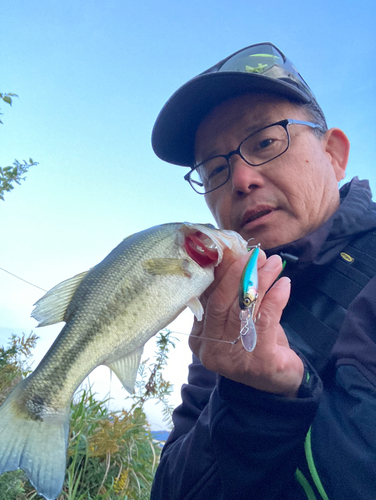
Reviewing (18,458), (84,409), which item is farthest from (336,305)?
(84,409)

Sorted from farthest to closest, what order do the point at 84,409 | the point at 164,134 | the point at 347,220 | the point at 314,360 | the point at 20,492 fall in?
the point at 84,409, the point at 164,134, the point at 20,492, the point at 347,220, the point at 314,360

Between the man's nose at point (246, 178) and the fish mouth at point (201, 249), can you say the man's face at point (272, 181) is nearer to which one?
the man's nose at point (246, 178)

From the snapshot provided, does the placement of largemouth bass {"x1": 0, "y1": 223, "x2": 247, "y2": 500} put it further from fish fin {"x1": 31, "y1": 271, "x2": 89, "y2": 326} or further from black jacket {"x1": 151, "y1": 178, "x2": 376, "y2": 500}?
black jacket {"x1": 151, "y1": 178, "x2": 376, "y2": 500}

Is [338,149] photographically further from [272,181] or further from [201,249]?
[201,249]

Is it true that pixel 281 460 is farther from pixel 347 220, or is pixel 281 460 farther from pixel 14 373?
pixel 14 373

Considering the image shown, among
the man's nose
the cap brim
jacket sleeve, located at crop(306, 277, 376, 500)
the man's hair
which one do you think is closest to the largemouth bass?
jacket sleeve, located at crop(306, 277, 376, 500)

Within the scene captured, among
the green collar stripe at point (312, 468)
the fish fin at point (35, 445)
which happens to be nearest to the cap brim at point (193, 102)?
the green collar stripe at point (312, 468)

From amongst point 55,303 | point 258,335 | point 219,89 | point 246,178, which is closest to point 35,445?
point 55,303
